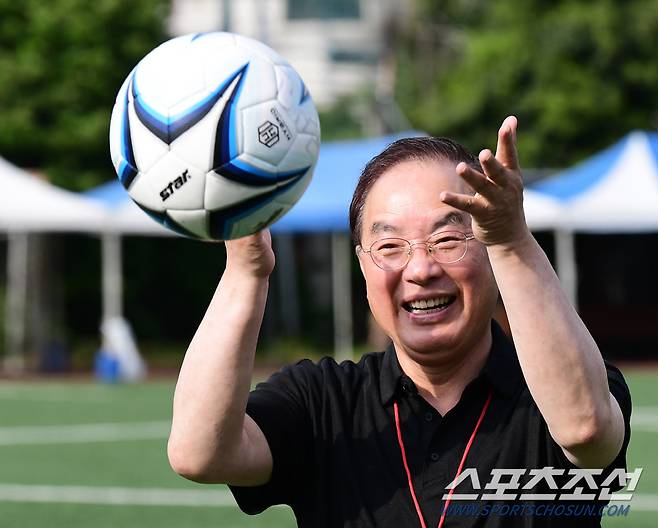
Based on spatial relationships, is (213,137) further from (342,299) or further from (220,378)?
Answer: (342,299)

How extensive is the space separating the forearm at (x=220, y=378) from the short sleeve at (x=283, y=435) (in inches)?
7.0

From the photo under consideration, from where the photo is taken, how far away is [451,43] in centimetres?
3138

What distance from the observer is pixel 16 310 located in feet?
70.0

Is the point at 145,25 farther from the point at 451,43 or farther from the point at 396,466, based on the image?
the point at 396,466

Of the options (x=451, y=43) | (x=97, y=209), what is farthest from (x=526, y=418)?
(x=451, y=43)

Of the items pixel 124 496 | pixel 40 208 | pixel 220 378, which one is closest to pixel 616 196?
pixel 40 208

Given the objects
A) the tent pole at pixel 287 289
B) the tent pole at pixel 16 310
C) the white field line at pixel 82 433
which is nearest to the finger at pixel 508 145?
the white field line at pixel 82 433

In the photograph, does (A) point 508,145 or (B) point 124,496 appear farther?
(B) point 124,496

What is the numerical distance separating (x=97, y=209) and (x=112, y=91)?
5.70m

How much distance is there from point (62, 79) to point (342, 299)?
648 centimetres

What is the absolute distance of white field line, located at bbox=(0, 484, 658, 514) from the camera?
29.2 ft

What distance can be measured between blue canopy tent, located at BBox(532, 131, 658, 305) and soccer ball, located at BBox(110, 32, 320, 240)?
14611mm

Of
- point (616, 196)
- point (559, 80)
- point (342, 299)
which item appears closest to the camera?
point (616, 196)

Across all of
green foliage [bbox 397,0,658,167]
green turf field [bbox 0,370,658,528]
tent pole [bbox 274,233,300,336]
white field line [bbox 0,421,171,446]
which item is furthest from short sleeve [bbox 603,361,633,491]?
green foliage [bbox 397,0,658,167]
